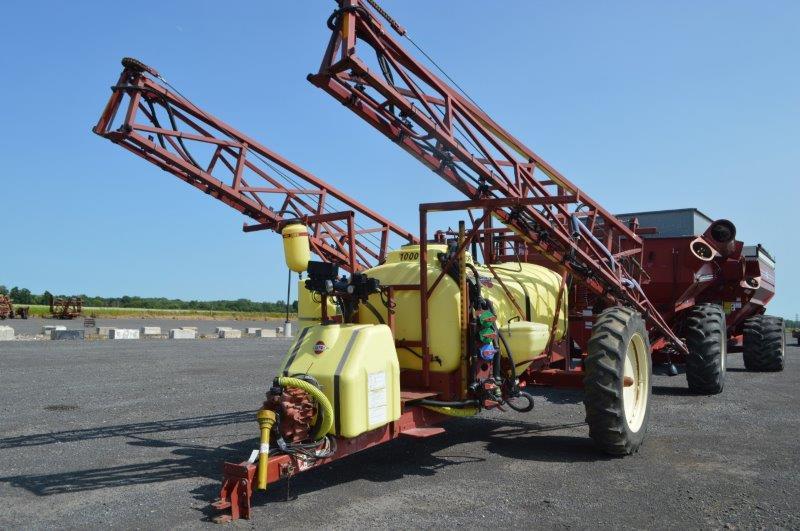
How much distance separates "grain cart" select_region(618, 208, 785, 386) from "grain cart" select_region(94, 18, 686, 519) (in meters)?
1.51

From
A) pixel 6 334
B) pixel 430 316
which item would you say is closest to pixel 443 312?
pixel 430 316

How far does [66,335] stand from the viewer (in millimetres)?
25156

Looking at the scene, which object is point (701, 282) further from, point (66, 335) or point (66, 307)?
point (66, 307)

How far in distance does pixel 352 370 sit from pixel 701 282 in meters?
8.48

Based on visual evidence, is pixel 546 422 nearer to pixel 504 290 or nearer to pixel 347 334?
pixel 504 290

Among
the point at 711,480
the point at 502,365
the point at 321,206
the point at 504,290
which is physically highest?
the point at 321,206

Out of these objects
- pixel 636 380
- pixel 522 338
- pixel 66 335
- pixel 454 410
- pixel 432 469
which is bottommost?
pixel 432 469

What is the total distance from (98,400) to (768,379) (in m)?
12.5

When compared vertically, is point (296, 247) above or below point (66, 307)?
→ below

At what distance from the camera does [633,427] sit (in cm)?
671

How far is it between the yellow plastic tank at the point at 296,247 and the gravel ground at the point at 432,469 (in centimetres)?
186

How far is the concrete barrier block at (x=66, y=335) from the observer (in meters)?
24.8

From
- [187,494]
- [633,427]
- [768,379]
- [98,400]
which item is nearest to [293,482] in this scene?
[187,494]

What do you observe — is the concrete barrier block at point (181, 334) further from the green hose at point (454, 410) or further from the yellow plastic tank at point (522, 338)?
the green hose at point (454, 410)
